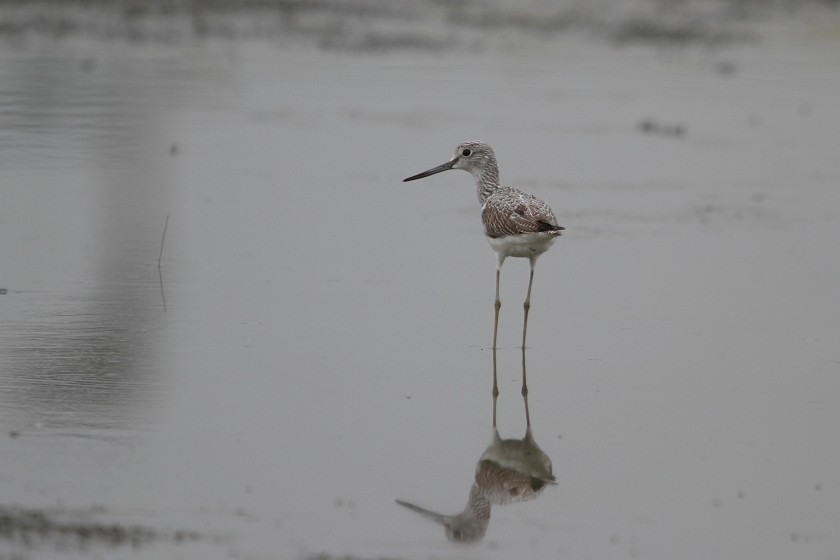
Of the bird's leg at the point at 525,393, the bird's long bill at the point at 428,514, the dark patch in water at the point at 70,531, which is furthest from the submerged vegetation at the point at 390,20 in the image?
the dark patch in water at the point at 70,531

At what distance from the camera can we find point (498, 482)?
7188mm

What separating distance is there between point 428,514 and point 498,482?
0.63 metres

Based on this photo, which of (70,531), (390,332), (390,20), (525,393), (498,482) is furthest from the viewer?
(390,20)

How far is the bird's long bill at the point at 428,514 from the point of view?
260 inches

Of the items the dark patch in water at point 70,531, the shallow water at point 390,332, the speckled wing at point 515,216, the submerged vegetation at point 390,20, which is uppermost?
the dark patch in water at point 70,531

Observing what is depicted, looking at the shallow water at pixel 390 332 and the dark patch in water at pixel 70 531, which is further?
the shallow water at pixel 390 332

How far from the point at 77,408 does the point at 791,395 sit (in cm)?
440

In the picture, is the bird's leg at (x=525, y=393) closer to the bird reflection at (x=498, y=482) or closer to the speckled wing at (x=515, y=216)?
the bird reflection at (x=498, y=482)

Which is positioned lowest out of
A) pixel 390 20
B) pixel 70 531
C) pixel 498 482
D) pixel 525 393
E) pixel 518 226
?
pixel 390 20

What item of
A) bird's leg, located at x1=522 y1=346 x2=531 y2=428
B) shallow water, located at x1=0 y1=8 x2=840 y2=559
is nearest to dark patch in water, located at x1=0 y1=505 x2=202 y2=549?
shallow water, located at x1=0 y1=8 x2=840 y2=559

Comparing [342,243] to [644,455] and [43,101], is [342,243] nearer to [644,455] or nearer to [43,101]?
[644,455]

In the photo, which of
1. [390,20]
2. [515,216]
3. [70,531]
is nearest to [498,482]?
[70,531]

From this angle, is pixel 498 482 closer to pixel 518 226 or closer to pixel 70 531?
pixel 70 531

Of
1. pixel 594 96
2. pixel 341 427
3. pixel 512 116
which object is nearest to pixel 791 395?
pixel 341 427
